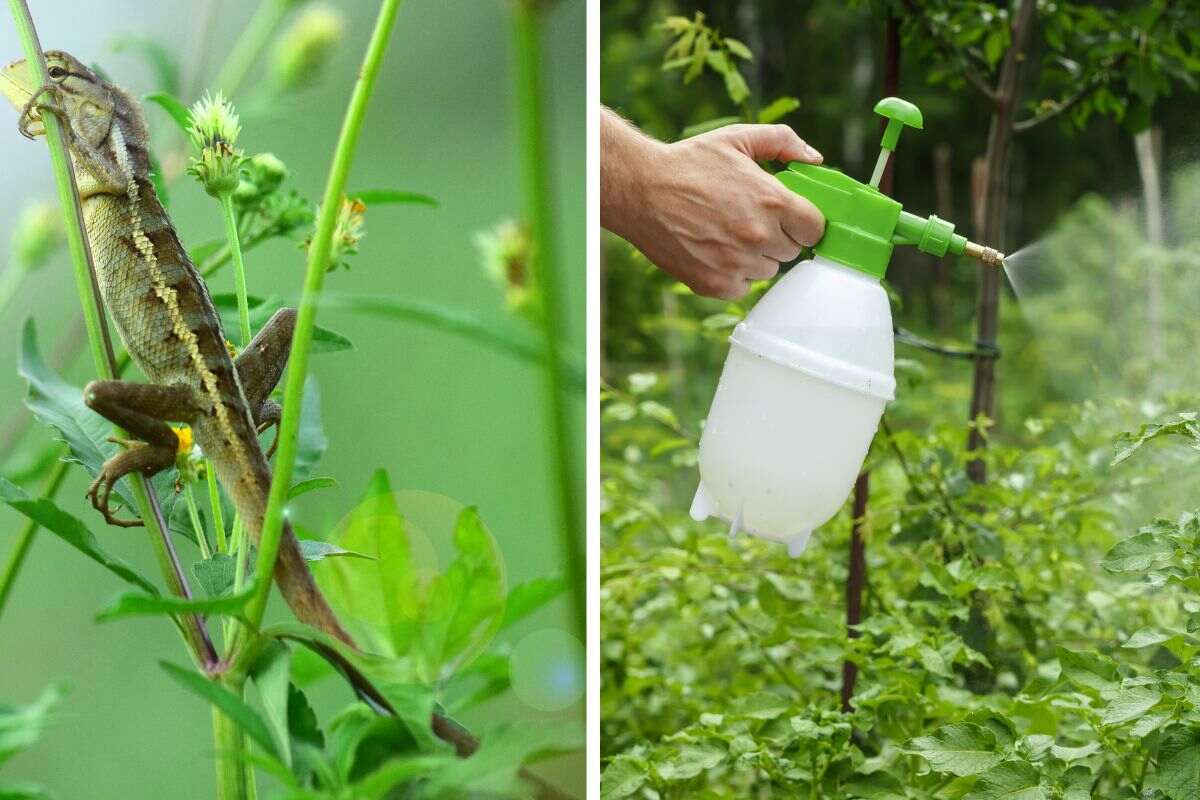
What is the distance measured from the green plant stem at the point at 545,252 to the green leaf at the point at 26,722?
35 centimetres

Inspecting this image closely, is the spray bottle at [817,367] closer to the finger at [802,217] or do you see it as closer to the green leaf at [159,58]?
the finger at [802,217]

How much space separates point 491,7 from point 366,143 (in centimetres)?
15

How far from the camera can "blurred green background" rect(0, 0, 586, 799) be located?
0.80 m

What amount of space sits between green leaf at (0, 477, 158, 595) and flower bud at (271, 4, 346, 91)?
13.3 inches

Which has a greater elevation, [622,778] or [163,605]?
[163,605]

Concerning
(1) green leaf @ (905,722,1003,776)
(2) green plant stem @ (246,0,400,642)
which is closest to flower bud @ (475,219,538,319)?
(2) green plant stem @ (246,0,400,642)

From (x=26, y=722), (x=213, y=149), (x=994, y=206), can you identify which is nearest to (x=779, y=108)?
(x=994, y=206)

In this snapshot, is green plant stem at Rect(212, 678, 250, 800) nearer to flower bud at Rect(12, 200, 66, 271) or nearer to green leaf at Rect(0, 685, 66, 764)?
green leaf at Rect(0, 685, 66, 764)

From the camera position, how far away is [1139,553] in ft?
3.09

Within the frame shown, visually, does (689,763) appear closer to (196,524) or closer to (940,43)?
(196,524)

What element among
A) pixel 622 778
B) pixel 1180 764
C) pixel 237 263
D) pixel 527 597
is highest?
pixel 237 263

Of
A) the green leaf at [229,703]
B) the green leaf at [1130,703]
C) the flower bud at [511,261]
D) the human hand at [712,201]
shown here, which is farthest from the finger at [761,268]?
the green leaf at [229,703]

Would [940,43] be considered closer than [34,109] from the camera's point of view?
No

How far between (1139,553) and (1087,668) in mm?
110
